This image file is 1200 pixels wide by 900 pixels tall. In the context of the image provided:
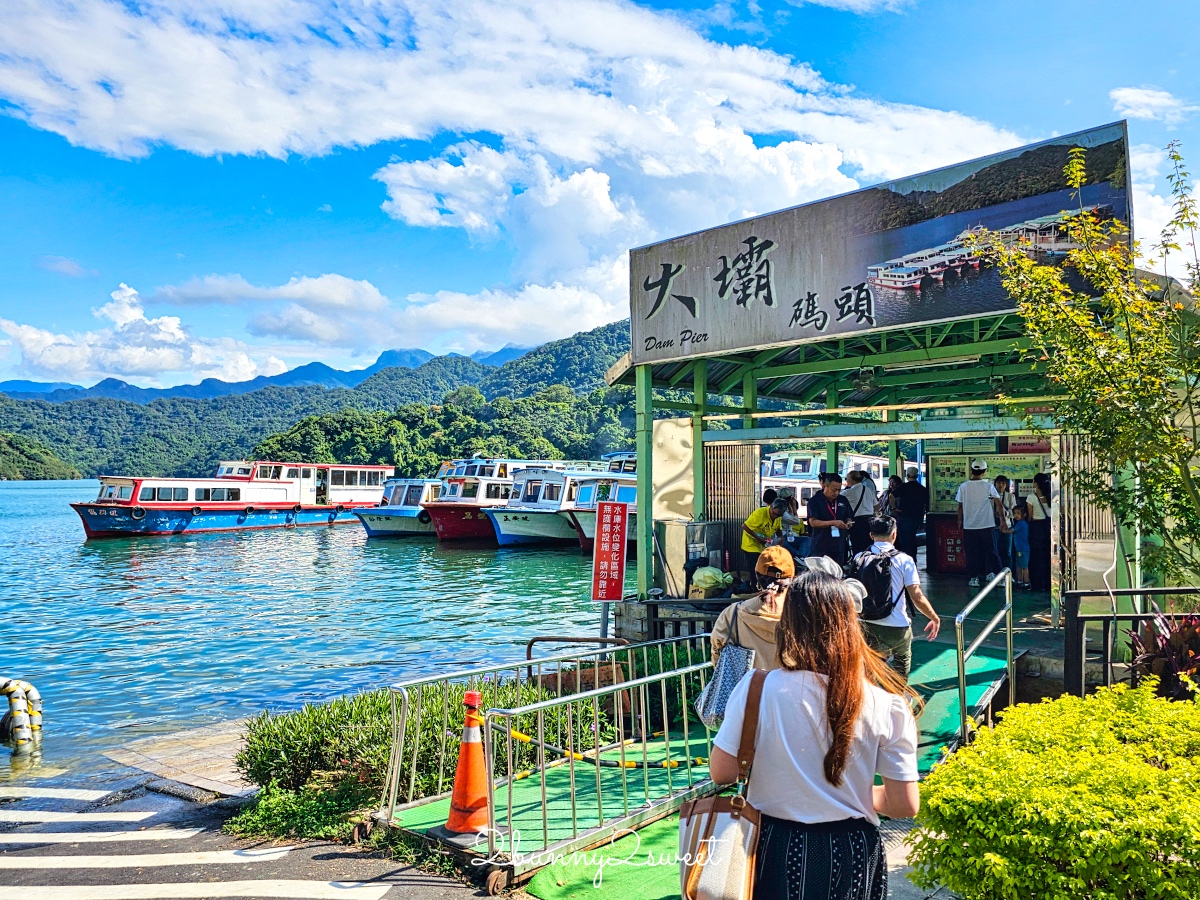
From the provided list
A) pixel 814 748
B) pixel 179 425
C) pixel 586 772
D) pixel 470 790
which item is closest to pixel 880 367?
pixel 586 772

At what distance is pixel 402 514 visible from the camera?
40.6m

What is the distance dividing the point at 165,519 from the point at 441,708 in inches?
1476

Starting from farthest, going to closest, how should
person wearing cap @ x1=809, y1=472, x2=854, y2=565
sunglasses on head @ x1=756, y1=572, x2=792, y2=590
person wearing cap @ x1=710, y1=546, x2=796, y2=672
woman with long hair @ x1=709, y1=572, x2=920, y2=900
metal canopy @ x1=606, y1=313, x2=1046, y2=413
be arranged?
metal canopy @ x1=606, y1=313, x2=1046, y2=413 → person wearing cap @ x1=809, y1=472, x2=854, y2=565 → sunglasses on head @ x1=756, y1=572, x2=792, y2=590 → person wearing cap @ x1=710, y1=546, x2=796, y2=672 → woman with long hair @ x1=709, y1=572, x2=920, y2=900

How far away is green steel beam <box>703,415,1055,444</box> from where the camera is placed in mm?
8594

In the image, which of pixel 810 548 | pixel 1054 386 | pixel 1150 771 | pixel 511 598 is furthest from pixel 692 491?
pixel 511 598

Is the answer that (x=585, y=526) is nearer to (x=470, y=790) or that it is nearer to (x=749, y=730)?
(x=470, y=790)

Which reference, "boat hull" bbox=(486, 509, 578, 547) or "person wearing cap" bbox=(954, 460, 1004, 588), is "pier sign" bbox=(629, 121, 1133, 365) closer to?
"person wearing cap" bbox=(954, 460, 1004, 588)

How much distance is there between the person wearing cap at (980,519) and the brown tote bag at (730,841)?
9.65 metres

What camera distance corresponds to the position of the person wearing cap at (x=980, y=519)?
1148 cm

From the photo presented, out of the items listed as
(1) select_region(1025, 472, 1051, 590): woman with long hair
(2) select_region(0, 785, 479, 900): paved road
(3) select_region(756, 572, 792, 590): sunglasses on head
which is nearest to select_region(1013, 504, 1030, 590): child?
(1) select_region(1025, 472, 1051, 590): woman with long hair

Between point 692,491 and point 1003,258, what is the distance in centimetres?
596

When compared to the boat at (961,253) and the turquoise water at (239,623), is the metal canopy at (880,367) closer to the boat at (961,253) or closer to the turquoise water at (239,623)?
the boat at (961,253)

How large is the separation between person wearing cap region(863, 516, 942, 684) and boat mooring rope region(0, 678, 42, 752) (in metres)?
10.1

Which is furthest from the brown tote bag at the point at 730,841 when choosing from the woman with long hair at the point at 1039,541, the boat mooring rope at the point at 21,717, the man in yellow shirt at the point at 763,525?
the boat mooring rope at the point at 21,717
